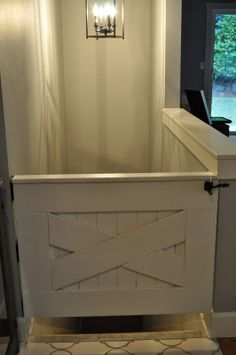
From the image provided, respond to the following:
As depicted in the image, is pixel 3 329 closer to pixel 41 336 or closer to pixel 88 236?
pixel 41 336

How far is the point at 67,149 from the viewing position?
5023 millimetres

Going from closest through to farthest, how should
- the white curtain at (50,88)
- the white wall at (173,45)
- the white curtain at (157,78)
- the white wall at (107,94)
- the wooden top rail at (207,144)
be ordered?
the wooden top rail at (207,144) < the white curtain at (50,88) < the white wall at (173,45) < the white curtain at (157,78) < the white wall at (107,94)

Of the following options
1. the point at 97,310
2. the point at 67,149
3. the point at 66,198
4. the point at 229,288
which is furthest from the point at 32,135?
the point at 67,149

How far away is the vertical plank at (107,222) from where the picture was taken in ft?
5.89

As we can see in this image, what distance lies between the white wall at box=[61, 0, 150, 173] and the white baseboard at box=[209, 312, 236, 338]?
3294 mm

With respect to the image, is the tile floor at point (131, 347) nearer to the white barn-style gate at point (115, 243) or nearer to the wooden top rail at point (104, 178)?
the white barn-style gate at point (115, 243)

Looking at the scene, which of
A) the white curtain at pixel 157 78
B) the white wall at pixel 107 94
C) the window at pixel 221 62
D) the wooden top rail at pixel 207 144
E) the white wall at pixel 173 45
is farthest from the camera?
the window at pixel 221 62

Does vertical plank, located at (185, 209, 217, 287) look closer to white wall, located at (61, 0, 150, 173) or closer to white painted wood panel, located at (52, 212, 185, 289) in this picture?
white painted wood panel, located at (52, 212, 185, 289)

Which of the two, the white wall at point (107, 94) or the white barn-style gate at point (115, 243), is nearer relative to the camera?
the white barn-style gate at point (115, 243)

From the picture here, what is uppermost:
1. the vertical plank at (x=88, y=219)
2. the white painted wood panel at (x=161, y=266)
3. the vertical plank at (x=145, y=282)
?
the vertical plank at (x=88, y=219)

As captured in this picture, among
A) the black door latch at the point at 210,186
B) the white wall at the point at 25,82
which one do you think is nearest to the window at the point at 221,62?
the white wall at the point at 25,82

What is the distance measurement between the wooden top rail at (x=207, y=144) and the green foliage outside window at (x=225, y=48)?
4198 mm

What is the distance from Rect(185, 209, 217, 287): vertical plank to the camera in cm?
181

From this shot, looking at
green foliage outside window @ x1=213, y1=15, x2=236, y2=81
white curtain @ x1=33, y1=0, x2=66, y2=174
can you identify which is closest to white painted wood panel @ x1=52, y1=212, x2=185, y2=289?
white curtain @ x1=33, y1=0, x2=66, y2=174
